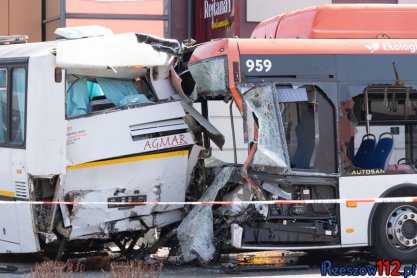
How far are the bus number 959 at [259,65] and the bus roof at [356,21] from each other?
0.94 meters

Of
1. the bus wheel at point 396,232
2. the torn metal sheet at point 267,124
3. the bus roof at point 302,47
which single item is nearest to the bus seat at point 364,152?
the bus wheel at point 396,232

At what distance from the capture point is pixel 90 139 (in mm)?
10242

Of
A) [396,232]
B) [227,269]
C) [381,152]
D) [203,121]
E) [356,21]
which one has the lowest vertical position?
[227,269]

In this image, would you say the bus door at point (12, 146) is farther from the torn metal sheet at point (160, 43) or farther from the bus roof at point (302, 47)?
the bus roof at point (302, 47)

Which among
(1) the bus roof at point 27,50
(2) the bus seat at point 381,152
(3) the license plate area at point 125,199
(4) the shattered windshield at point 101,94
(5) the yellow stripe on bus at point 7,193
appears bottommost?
(3) the license plate area at point 125,199

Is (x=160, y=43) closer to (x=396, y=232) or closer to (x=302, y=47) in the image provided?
(x=302, y=47)

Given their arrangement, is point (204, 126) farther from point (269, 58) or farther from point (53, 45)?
point (53, 45)

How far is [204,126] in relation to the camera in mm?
10883

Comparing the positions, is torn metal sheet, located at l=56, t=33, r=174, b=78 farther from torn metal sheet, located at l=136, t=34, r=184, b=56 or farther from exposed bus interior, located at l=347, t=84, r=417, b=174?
exposed bus interior, located at l=347, t=84, r=417, b=174

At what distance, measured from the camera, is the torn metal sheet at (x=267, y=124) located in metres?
10.4

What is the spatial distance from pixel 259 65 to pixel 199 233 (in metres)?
2.10

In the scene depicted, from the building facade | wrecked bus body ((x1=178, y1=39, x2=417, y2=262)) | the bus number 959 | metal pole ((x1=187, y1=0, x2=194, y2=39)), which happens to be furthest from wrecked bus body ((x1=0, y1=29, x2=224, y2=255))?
metal pole ((x1=187, y1=0, x2=194, y2=39))

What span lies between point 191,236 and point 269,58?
90.5 inches

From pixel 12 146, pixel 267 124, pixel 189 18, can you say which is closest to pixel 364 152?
pixel 267 124
